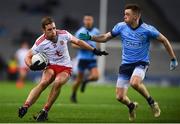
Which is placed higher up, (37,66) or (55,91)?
(37,66)

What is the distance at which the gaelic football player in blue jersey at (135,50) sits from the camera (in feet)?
44.9

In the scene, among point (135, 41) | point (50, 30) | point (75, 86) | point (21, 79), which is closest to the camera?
point (50, 30)

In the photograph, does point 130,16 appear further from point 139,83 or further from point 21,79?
point 21,79

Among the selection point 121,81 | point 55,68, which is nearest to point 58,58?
point 55,68

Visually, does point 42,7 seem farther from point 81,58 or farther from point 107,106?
point 107,106

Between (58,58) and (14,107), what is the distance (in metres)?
3.27

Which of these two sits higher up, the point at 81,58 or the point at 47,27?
the point at 47,27

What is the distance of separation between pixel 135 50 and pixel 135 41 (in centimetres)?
18

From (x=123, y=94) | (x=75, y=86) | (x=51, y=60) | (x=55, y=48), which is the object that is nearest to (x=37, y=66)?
(x=51, y=60)

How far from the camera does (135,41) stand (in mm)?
13820

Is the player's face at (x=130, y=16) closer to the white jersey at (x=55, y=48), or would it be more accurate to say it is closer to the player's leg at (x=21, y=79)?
Answer: the white jersey at (x=55, y=48)

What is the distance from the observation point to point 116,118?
45.5ft

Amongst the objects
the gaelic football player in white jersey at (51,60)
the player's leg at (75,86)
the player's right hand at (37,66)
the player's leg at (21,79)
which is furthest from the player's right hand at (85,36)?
the player's leg at (21,79)

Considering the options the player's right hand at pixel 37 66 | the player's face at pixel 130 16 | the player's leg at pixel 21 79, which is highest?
the player's face at pixel 130 16
